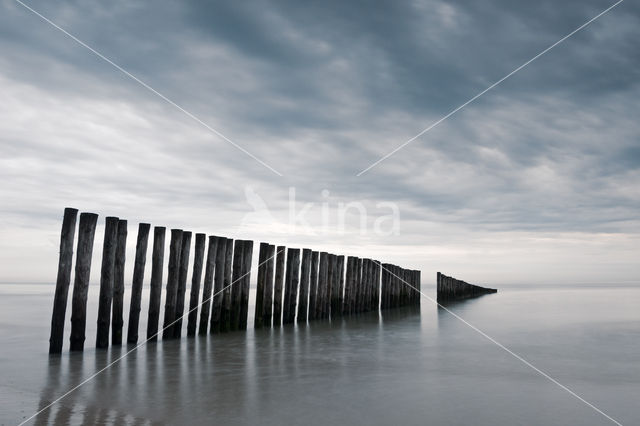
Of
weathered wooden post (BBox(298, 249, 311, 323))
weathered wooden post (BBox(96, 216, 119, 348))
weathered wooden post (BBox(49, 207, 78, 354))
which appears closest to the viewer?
weathered wooden post (BBox(49, 207, 78, 354))

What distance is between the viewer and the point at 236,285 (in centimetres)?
1038

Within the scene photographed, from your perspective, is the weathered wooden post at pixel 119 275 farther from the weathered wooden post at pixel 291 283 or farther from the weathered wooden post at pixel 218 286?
the weathered wooden post at pixel 291 283

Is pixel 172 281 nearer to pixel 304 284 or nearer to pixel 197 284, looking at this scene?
pixel 197 284

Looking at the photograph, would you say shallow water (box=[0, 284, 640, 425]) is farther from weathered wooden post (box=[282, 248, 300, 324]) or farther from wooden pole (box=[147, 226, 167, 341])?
weathered wooden post (box=[282, 248, 300, 324])

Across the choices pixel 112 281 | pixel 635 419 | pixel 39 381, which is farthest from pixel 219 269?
pixel 635 419

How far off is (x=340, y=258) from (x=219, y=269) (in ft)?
17.1

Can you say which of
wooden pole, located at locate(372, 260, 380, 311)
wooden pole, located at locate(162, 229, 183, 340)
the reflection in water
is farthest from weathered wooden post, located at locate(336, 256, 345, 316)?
wooden pole, located at locate(162, 229, 183, 340)

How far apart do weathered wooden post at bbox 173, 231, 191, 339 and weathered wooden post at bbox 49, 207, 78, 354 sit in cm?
203

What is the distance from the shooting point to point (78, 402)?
15.9 feet

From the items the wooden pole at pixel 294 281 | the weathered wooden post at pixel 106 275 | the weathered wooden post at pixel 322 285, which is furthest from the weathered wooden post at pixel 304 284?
the weathered wooden post at pixel 106 275

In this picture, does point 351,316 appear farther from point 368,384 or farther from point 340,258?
point 368,384

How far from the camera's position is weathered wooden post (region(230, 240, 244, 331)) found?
10.4 meters

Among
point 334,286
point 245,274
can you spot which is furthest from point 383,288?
point 245,274

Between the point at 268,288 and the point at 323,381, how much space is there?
5.46 m
